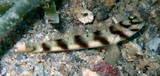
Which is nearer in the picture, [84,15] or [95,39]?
[95,39]

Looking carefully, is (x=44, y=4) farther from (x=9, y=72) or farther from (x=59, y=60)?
(x=9, y=72)

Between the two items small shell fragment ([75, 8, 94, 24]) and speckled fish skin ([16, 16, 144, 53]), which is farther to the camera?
small shell fragment ([75, 8, 94, 24])

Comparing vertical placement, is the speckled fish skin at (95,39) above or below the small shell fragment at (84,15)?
below

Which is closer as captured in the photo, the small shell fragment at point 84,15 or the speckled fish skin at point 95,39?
the speckled fish skin at point 95,39

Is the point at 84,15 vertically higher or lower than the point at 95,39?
higher

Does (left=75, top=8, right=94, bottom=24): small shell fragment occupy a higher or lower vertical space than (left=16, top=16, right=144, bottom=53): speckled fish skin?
higher
